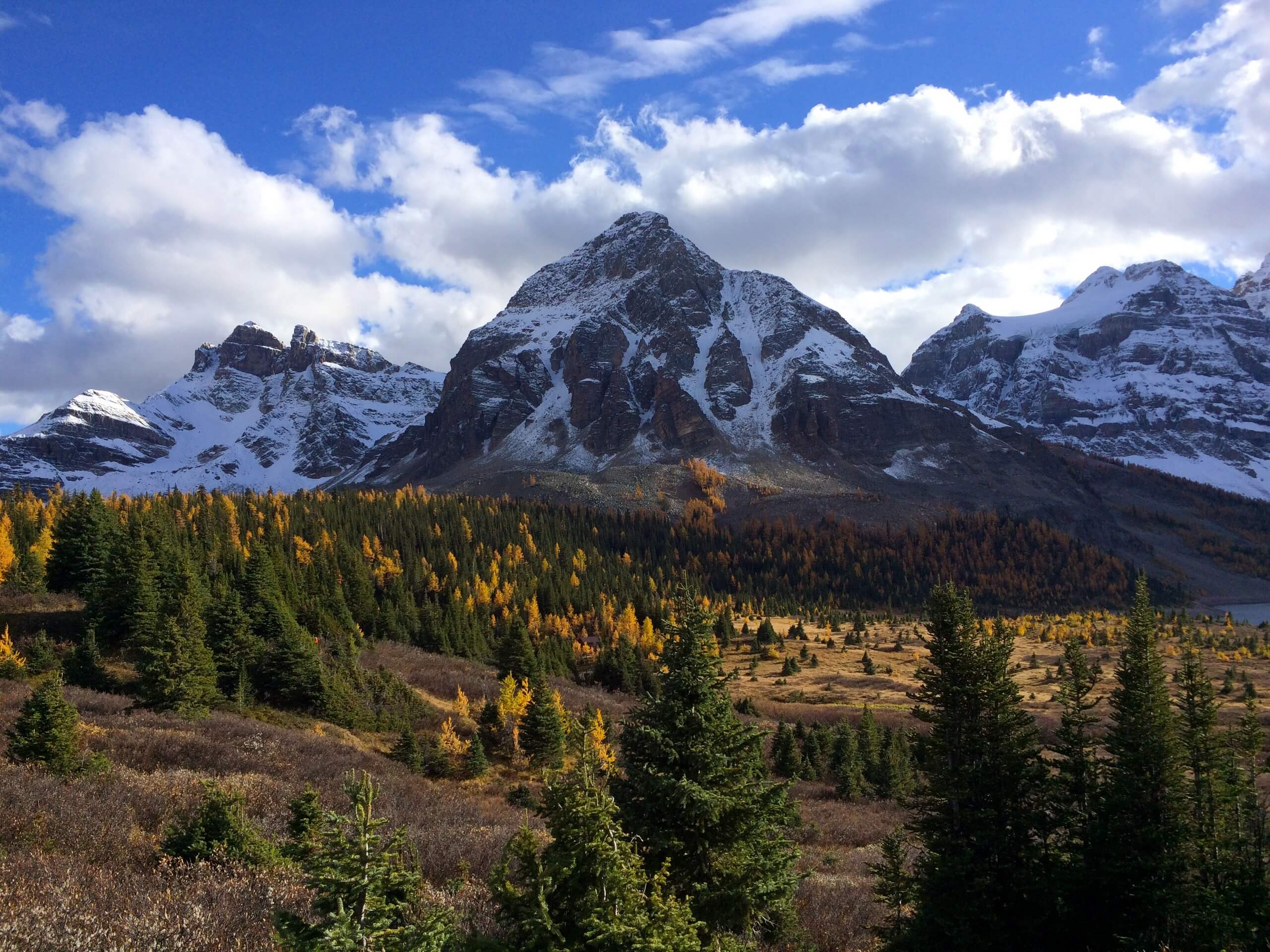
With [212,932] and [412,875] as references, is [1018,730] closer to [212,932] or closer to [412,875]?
[412,875]

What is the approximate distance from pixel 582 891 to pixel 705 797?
437 centimetres

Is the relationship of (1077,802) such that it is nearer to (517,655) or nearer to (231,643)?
(231,643)

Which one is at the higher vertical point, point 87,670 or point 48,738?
point 48,738

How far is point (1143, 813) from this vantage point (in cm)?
1688

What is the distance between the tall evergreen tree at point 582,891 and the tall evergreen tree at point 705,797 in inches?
149

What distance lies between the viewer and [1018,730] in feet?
56.4

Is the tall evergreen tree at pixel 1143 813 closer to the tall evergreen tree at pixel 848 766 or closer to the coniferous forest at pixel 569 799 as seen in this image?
the coniferous forest at pixel 569 799

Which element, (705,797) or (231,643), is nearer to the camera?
(705,797)

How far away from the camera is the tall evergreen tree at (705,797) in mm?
13039

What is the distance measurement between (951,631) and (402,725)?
3784 centimetres

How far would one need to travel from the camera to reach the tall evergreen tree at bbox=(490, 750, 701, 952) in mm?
8406

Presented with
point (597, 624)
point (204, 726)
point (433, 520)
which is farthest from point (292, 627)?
point (433, 520)

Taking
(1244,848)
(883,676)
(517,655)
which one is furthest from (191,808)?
(883,676)

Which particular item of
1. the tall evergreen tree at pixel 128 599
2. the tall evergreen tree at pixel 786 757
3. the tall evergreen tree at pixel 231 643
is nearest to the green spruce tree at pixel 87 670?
the tall evergreen tree at pixel 128 599
